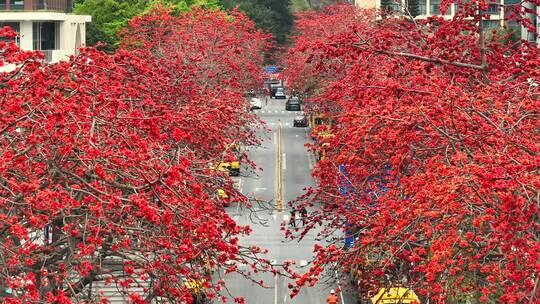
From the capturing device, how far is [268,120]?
9519cm

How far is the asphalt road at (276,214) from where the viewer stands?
4106cm

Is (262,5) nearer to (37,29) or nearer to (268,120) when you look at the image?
(268,120)

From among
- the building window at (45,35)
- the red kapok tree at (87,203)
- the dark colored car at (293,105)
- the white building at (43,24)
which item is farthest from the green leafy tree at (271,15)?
the red kapok tree at (87,203)

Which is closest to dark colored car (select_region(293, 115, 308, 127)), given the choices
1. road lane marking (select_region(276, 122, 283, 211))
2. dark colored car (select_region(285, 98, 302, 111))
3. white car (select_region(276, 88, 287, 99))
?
road lane marking (select_region(276, 122, 283, 211))

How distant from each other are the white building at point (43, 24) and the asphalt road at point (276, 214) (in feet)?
36.2

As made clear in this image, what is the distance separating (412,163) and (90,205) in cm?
634

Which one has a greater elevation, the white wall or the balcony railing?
the balcony railing

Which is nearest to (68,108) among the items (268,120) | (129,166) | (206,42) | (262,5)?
(129,166)

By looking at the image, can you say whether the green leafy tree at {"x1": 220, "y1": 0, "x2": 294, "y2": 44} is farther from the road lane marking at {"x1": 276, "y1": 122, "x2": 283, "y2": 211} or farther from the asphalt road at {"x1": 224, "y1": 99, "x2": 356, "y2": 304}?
the road lane marking at {"x1": 276, "y1": 122, "x2": 283, "y2": 211}

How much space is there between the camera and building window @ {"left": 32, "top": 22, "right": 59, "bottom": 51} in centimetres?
6378

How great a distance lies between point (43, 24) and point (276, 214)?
1595cm

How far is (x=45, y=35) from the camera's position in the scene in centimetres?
6469

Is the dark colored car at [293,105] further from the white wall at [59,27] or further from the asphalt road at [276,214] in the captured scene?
the white wall at [59,27]

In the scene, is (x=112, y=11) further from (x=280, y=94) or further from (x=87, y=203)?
(x=87, y=203)
